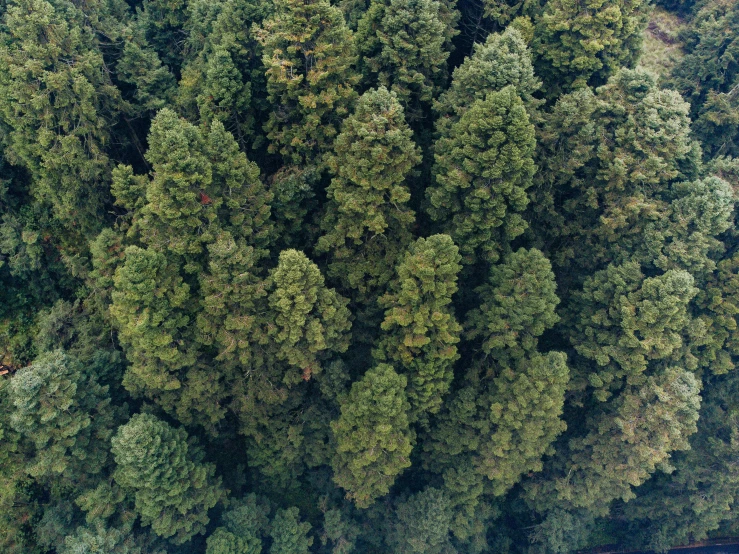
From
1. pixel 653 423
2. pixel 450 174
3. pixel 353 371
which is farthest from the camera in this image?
pixel 353 371

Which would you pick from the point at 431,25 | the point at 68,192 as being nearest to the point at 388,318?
the point at 431,25

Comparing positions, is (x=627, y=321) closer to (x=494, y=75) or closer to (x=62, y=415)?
(x=494, y=75)

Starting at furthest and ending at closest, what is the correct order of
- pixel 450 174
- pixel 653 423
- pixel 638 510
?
1. pixel 638 510
2. pixel 653 423
3. pixel 450 174

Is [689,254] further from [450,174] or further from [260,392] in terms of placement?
[260,392]

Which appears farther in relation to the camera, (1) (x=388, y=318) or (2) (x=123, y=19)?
(2) (x=123, y=19)

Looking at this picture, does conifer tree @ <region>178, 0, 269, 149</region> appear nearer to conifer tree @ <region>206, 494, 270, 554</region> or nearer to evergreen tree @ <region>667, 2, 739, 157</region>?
conifer tree @ <region>206, 494, 270, 554</region>

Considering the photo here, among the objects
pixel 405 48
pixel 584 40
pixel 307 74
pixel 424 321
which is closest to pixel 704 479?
pixel 424 321

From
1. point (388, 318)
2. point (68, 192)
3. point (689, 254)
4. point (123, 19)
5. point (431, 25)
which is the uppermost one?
point (431, 25)
